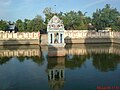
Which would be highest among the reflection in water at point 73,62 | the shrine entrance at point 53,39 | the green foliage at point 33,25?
the green foliage at point 33,25

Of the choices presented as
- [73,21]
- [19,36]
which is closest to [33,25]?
[19,36]

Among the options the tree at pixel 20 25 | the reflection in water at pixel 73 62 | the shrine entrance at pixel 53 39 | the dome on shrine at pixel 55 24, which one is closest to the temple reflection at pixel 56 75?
the reflection in water at pixel 73 62

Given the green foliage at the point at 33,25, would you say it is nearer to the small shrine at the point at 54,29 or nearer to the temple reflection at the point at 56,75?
the small shrine at the point at 54,29

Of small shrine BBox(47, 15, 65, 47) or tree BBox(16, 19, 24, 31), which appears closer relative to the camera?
small shrine BBox(47, 15, 65, 47)

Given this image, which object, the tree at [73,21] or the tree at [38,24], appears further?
the tree at [73,21]

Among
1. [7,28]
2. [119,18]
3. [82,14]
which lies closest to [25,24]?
[7,28]

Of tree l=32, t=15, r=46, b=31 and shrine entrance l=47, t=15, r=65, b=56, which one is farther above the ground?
tree l=32, t=15, r=46, b=31

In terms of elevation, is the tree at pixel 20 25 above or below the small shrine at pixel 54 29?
above

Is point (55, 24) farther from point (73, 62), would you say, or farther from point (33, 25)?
point (33, 25)

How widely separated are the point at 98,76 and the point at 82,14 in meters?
48.5

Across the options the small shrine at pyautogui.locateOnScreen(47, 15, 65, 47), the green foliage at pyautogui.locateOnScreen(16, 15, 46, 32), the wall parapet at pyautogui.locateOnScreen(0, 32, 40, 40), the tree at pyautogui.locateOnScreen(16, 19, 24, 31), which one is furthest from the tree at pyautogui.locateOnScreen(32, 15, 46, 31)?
the small shrine at pyautogui.locateOnScreen(47, 15, 65, 47)

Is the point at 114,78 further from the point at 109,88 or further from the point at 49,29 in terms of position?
the point at 49,29

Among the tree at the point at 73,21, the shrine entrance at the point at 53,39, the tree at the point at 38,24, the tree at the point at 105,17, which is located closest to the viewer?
the shrine entrance at the point at 53,39

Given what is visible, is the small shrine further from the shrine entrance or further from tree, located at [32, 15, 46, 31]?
tree, located at [32, 15, 46, 31]
